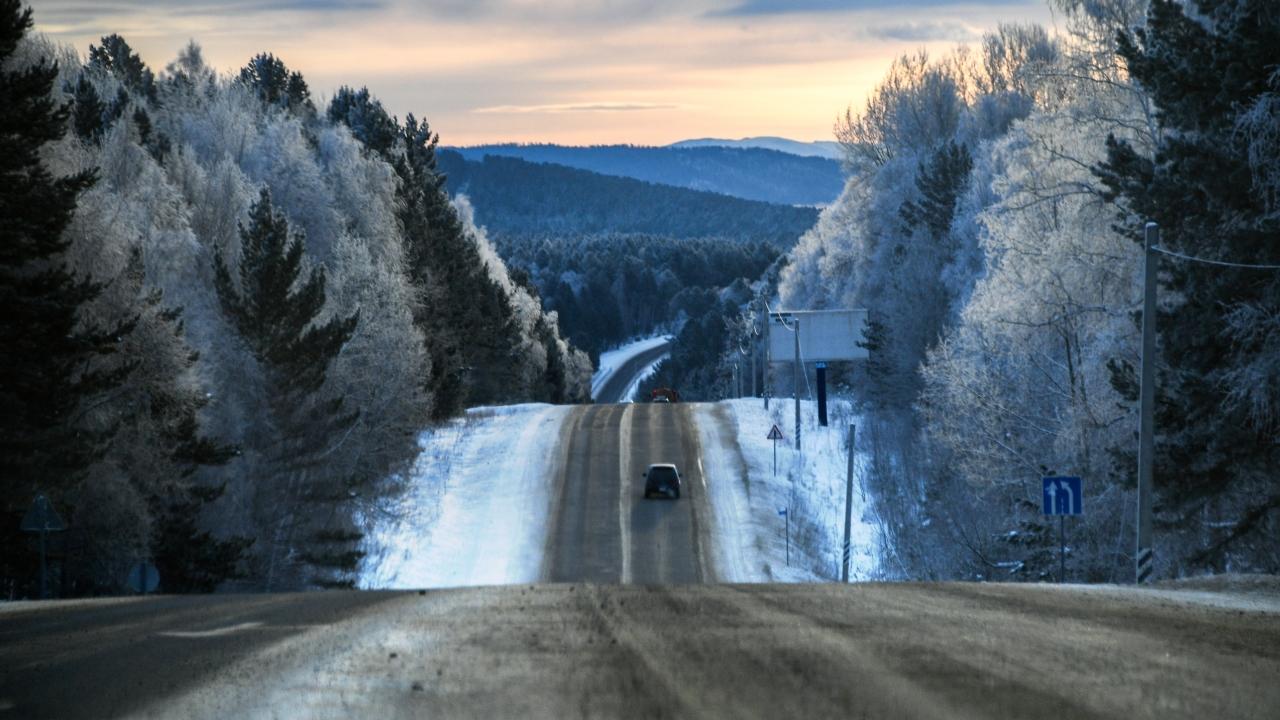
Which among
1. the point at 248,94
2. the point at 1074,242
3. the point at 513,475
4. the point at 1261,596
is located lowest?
the point at 513,475

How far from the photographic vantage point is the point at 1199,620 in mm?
13211

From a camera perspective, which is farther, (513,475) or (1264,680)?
(513,475)

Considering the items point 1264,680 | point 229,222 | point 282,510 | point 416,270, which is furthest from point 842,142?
point 1264,680

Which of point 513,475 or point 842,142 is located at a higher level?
point 842,142

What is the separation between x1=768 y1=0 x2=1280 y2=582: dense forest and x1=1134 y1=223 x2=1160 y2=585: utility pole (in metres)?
1.25

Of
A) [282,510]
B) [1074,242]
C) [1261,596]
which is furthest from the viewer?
[282,510]

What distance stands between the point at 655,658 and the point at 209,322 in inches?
1482

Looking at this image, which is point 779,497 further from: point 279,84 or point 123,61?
point 123,61

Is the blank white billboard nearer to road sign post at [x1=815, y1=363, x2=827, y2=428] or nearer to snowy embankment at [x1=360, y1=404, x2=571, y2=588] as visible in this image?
road sign post at [x1=815, y1=363, x2=827, y2=428]

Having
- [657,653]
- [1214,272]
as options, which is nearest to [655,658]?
[657,653]

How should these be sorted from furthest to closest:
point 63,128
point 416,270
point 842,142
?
point 842,142
point 416,270
point 63,128

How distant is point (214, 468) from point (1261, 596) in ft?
108

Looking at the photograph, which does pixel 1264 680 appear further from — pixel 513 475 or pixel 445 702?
pixel 513 475

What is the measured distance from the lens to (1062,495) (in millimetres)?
24844
